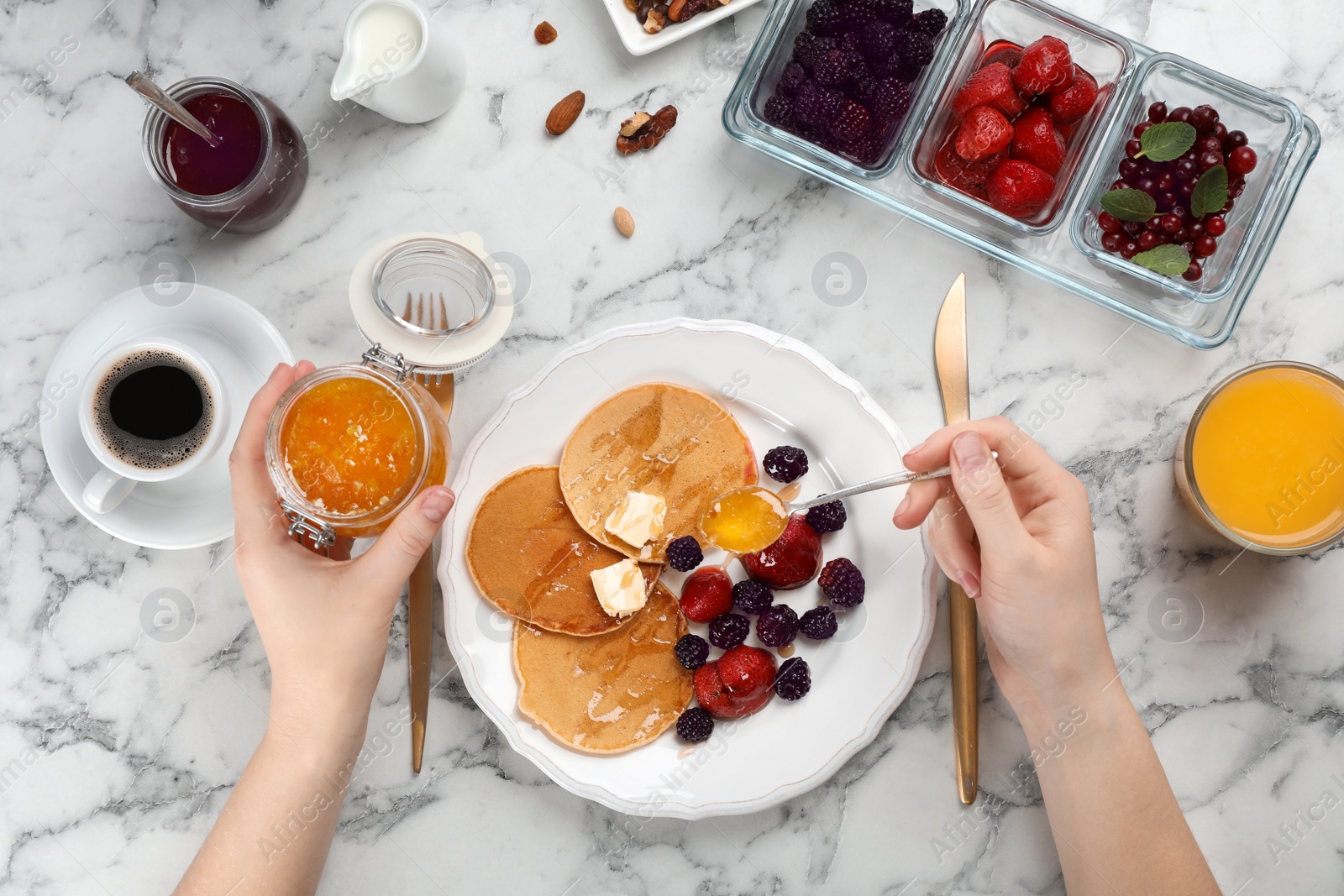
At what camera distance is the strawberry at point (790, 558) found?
1529mm

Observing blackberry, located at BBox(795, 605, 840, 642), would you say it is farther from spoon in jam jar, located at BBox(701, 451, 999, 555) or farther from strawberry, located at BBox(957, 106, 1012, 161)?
strawberry, located at BBox(957, 106, 1012, 161)

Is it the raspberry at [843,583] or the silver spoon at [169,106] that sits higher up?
the silver spoon at [169,106]

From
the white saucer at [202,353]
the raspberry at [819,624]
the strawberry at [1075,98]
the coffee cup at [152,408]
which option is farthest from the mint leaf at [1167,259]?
the coffee cup at [152,408]

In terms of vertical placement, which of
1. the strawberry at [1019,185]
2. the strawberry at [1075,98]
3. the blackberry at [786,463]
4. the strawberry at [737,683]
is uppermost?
the strawberry at [1075,98]

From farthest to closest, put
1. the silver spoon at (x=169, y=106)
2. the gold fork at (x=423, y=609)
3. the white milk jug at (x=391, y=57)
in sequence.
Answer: the gold fork at (x=423, y=609) → the white milk jug at (x=391, y=57) → the silver spoon at (x=169, y=106)

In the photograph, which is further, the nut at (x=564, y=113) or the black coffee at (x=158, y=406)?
the nut at (x=564, y=113)

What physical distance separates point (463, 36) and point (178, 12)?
1.74 feet

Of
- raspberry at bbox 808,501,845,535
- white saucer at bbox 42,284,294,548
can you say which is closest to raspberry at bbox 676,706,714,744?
raspberry at bbox 808,501,845,535

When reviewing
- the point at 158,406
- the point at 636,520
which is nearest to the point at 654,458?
the point at 636,520

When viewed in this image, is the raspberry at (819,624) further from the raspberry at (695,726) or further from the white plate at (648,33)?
the white plate at (648,33)

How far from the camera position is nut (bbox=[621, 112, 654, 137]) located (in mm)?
1616

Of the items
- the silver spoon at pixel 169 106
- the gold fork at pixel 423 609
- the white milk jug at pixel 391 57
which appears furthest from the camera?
the gold fork at pixel 423 609

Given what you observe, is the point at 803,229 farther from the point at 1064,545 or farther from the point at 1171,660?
the point at 1171,660

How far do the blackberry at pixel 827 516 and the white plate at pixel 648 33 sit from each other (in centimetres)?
87
